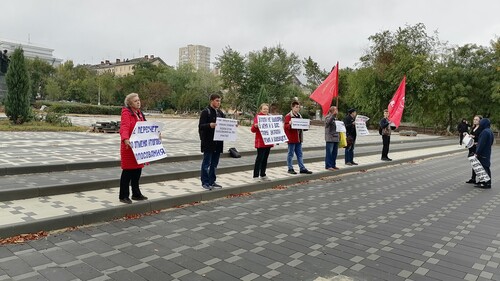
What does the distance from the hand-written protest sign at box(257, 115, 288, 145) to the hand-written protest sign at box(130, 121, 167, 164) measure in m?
2.72

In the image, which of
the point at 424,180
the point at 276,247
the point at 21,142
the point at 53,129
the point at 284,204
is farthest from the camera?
the point at 53,129

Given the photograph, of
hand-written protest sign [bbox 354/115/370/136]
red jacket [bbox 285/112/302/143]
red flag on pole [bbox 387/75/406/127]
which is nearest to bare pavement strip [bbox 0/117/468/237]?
red jacket [bbox 285/112/302/143]

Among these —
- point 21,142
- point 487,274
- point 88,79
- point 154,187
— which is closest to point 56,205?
point 154,187

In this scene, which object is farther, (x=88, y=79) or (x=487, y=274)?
(x=88, y=79)

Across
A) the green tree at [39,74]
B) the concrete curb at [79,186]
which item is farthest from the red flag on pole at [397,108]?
the green tree at [39,74]

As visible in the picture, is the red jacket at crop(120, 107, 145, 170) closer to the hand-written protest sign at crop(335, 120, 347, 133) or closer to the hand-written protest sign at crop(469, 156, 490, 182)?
the hand-written protest sign at crop(335, 120, 347, 133)

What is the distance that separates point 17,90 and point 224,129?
15.3m

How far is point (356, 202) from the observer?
24.7 ft

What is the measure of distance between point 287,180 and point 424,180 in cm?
441

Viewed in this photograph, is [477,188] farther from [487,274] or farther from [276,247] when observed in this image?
[276,247]

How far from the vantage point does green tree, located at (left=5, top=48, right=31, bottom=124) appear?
59.6ft

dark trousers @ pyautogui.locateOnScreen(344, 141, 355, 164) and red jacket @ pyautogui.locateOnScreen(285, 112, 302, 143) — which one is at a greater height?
red jacket @ pyautogui.locateOnScreen(285, 112, 302, 143)

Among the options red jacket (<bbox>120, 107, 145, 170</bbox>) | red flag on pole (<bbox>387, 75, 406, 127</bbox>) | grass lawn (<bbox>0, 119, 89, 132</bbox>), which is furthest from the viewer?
grass lawn (<bbox>0, 119, 89, 132</bbox>)

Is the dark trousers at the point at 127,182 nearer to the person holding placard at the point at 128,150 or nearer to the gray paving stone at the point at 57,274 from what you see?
the person holding placard at the point at 128,150
